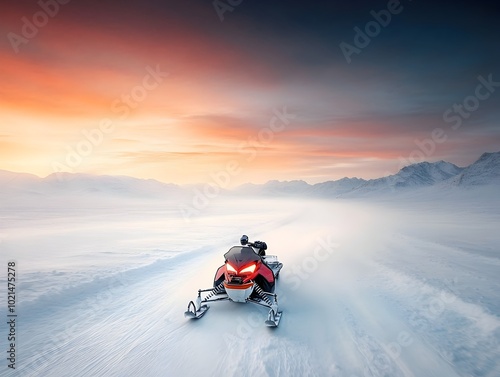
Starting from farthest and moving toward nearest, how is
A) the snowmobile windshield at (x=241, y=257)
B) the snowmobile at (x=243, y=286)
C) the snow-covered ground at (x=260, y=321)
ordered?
1. the snowmobile windshield at (x=241, y=257)
2. the snowmobile at (x=243, y=286)
3. the snow-covered ground at (x=260, y=321)

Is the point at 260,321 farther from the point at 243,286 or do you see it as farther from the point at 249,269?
the point at 249,269

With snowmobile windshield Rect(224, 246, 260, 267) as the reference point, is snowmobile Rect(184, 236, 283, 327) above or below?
below

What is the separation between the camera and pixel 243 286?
6270mm

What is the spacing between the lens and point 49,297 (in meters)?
7.29

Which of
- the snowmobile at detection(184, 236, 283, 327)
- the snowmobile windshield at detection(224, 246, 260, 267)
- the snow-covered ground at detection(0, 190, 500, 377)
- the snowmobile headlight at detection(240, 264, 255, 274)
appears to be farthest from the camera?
the snowmobile windshield at detection(224, 246, 260, 267)

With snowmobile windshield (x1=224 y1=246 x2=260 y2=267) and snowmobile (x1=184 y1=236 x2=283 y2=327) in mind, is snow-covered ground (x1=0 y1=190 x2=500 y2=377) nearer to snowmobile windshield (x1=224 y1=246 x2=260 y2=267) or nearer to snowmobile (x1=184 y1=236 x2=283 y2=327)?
snowmobile (x1=184 y1=236 x2=283 y2=327)

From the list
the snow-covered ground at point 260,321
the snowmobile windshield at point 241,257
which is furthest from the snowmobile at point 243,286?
the snow-covered ground at point 260,321

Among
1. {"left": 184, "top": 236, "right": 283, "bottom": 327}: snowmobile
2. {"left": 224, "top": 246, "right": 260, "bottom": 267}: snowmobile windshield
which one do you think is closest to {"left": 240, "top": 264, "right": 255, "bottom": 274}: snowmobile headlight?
{"left": 184, "top": 236, "right": 283, "bottom": 327}: snowmobile

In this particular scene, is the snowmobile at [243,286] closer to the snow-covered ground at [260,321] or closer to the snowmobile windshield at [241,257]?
the snowmobile windshield at [241,257]

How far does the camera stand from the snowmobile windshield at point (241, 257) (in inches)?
263

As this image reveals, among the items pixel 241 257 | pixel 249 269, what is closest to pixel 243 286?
pixel 249 269

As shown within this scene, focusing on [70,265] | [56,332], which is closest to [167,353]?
[56,332]

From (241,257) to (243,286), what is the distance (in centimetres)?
79

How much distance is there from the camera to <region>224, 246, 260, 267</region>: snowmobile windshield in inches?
263
